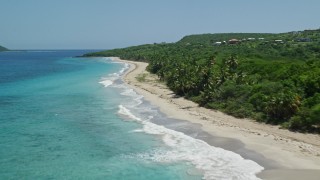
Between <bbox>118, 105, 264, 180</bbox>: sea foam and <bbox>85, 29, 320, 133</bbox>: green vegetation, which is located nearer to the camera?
<bbox>118, 105, 264, 180</bbox>: sea foam

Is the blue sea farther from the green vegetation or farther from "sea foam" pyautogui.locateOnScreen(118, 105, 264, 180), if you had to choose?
the green vegetation

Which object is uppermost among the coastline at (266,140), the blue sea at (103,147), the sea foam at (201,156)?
the coastline at (266,140)

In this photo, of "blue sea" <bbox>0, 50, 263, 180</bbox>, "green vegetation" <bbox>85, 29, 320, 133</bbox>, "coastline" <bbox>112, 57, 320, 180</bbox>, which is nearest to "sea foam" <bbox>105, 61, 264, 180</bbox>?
"blue sea" <bbox>0, 50, 263, 180</bbox>

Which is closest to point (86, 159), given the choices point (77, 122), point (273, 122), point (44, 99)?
point (77, 122)

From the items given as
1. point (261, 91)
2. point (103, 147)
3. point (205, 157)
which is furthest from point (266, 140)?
point (103, 147)

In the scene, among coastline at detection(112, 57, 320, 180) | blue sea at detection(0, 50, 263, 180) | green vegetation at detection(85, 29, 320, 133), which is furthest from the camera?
green vegetation at detection(85, 29, 320, 133)

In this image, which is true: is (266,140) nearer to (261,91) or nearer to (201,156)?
(201,156)

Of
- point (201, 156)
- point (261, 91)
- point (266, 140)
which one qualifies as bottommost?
point (201, 156)

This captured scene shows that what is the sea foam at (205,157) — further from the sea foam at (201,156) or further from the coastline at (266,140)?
the coastline at (266,140)

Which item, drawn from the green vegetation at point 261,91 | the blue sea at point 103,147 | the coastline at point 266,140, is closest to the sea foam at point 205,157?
the blue sea at point 103,147
